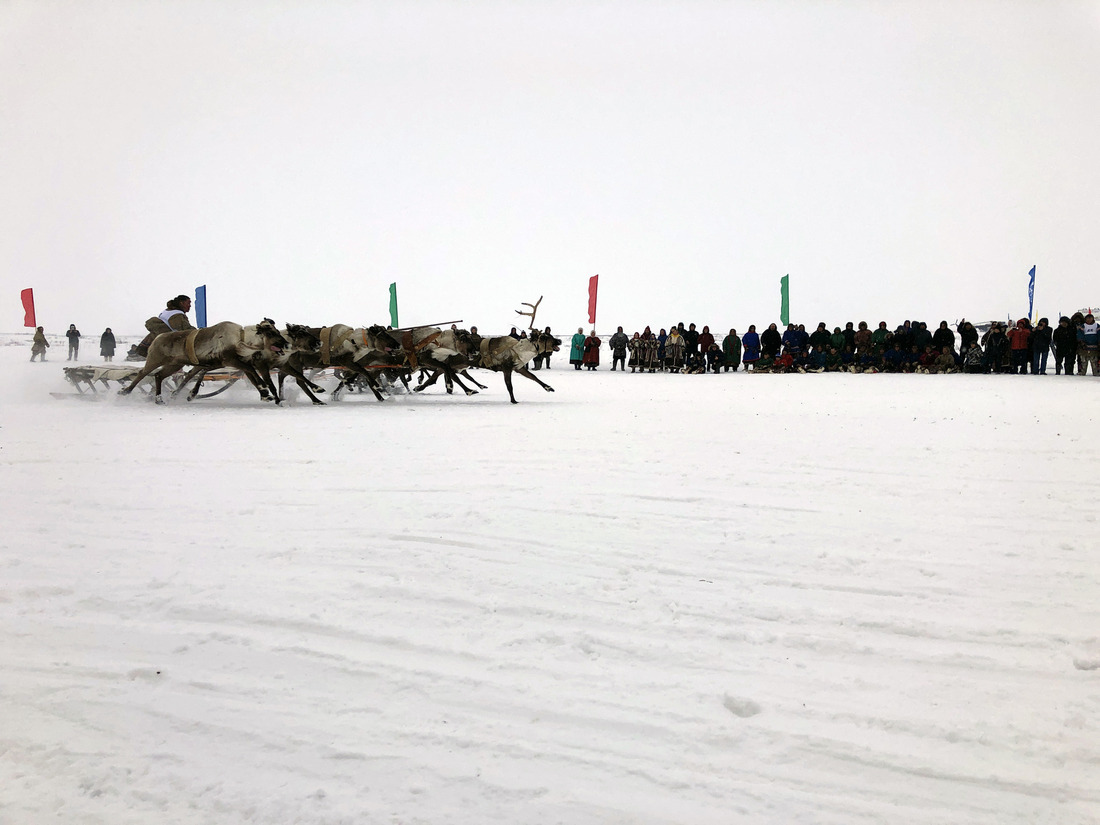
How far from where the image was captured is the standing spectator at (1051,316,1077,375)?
1633cm

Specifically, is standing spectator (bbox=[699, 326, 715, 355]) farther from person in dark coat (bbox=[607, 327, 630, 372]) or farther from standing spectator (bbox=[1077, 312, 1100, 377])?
standing spectator (bbox=[1077, 312, 1100, 377])

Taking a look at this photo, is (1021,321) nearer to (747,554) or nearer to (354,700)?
(747,554)

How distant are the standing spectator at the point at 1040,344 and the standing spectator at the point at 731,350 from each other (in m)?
7.23

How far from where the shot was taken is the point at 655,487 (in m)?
4.31

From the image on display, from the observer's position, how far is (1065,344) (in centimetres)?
1639

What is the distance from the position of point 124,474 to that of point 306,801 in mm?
3876

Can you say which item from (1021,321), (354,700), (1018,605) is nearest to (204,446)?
(354,700)

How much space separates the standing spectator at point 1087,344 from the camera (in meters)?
15.8

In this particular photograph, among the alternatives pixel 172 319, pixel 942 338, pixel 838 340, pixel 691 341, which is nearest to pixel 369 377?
pixel 172 319

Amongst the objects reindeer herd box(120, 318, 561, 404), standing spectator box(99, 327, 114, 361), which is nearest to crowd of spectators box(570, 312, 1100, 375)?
reindeer herd box(120, 318, 561, 404)

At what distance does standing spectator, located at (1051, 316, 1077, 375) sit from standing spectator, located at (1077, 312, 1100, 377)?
211 millimetres

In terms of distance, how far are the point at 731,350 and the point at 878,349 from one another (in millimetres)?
3957

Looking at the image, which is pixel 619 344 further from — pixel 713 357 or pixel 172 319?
pixel 172 319

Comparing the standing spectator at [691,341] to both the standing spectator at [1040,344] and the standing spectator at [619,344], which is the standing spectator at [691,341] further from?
the standing spectator at [1040,344]
